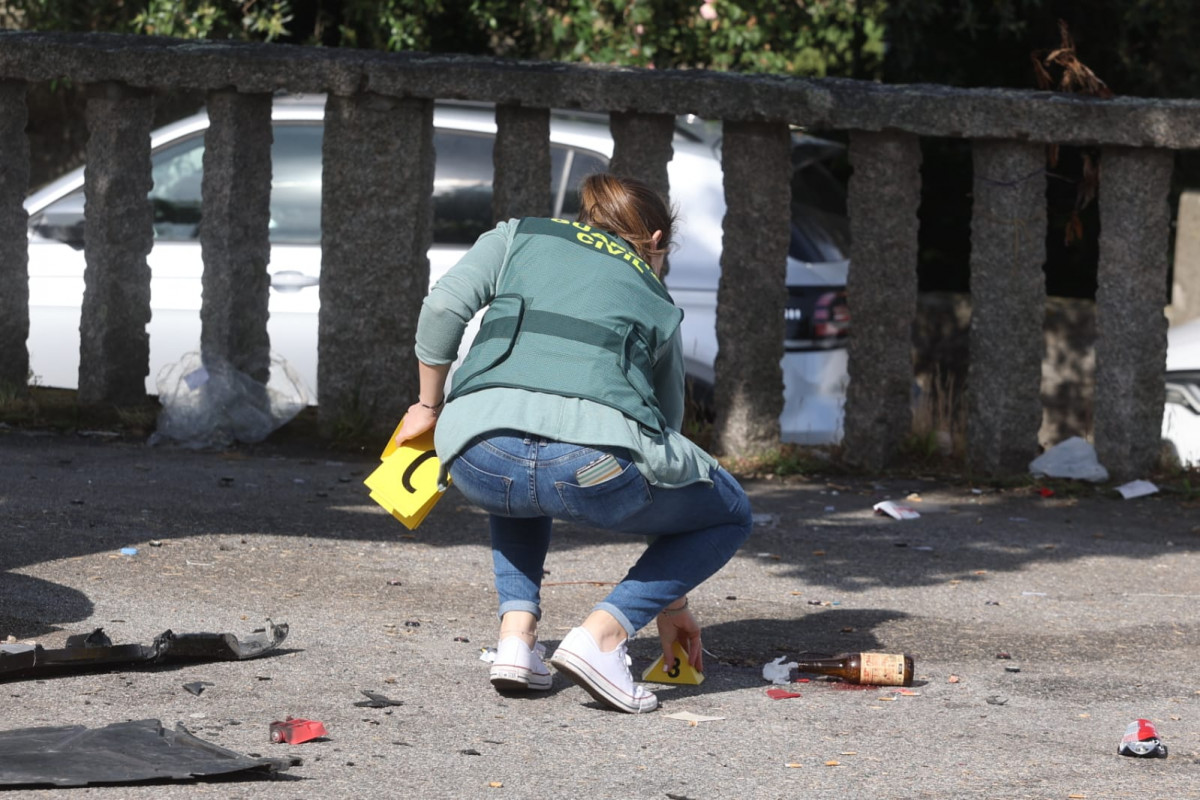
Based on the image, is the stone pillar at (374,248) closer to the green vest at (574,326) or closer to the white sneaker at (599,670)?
the green vest at (574,326)

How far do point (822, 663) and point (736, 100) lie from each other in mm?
3317

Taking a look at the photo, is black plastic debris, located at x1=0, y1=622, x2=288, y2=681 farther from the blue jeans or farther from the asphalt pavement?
the blue jeans

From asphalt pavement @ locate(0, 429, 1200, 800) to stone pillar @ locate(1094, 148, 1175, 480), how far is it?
12.8 inches

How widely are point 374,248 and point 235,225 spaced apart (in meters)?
0.64

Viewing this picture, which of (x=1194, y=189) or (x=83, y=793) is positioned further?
(x=1194, y=189)

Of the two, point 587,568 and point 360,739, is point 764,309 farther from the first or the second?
point 360,739

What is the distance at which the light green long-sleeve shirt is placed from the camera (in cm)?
385

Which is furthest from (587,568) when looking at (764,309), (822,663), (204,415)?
(204,415)

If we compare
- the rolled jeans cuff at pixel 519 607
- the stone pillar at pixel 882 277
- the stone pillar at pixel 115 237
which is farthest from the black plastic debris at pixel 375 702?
the stone pillar at pixel 115 237

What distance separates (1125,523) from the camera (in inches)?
264

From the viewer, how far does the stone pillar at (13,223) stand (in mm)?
7641

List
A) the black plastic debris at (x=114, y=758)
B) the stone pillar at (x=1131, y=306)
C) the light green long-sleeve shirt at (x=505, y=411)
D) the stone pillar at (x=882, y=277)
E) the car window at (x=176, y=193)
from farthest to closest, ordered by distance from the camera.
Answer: the car window at (x=176, y=193)
the stone pillar at (x=882, y=277)
the stone pillar at (x=1131, y=306)
the light green long-sleeve shirt at (x=505, y=411)
the black plastic debris at (x=114, y=758)

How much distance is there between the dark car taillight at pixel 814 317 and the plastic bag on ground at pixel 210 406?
2.46 meters

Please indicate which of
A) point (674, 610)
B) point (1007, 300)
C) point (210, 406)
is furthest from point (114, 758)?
point (1007, 300)
